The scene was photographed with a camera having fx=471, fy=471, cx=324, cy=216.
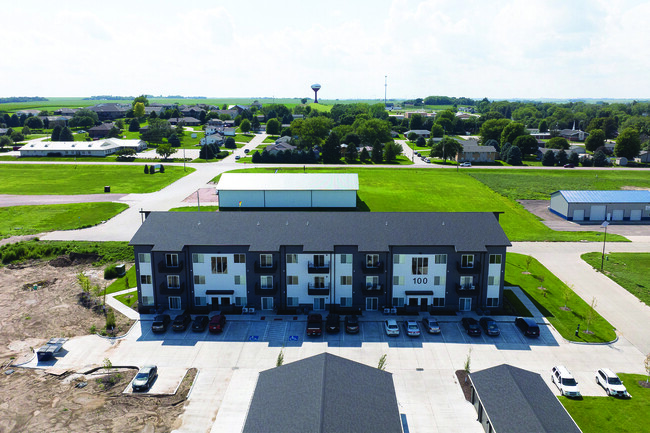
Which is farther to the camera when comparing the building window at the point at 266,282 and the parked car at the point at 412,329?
the building window at the point at 266,282

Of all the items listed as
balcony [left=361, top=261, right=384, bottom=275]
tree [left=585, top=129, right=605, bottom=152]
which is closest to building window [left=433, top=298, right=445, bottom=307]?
balcony [left=361, top=261, right=384, bottom=275]

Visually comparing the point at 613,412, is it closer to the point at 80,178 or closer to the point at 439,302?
the point at 439,302

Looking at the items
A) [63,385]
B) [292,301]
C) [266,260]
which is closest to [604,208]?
[292,301]

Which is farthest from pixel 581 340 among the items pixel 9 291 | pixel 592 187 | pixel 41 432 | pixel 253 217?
pixel 592 187

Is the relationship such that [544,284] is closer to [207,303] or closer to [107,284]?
[207,303]

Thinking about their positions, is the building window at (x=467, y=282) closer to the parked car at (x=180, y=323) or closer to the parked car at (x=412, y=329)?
the parked car at (x=412, y=329)

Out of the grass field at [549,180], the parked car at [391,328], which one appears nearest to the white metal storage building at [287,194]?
the grass field at [549,180]
